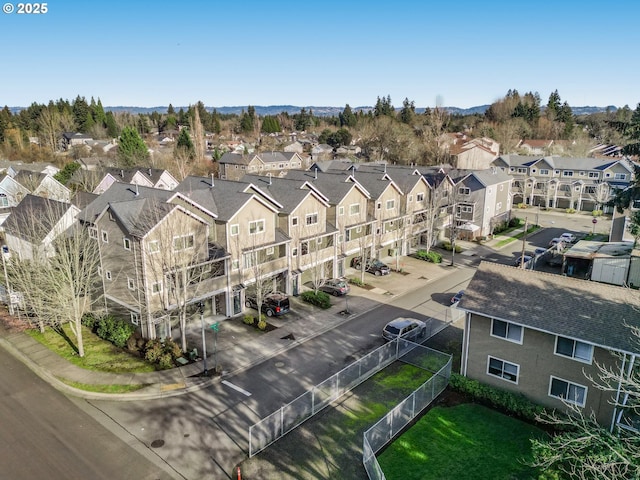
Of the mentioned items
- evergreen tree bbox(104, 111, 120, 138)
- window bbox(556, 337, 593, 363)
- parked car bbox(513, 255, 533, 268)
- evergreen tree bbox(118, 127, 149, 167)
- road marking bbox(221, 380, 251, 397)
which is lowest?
road marking bbox(221, 380, 251, 397)

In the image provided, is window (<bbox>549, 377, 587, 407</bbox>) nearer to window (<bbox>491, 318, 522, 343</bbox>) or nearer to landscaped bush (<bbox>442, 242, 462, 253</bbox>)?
window (<bbox>491, 318, 522, 343</bbox>)

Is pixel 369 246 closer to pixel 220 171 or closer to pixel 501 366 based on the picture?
pixel 501 366

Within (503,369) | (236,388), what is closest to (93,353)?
(236,388)

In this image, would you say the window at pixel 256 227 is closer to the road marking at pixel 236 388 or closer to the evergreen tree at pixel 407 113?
the road marking at pixel 236 388

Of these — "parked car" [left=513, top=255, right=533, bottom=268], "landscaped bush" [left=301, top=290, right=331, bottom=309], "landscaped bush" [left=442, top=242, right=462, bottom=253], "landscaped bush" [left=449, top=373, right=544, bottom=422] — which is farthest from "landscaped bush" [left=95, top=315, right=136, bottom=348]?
"landscaped bush" [left=442, top=242, right=462, bottom=253]

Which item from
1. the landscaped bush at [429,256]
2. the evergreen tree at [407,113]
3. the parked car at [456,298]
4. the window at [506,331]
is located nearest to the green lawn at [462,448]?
the window at [506,331]

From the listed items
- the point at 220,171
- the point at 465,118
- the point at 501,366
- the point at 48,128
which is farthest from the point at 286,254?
the point at 465,118
